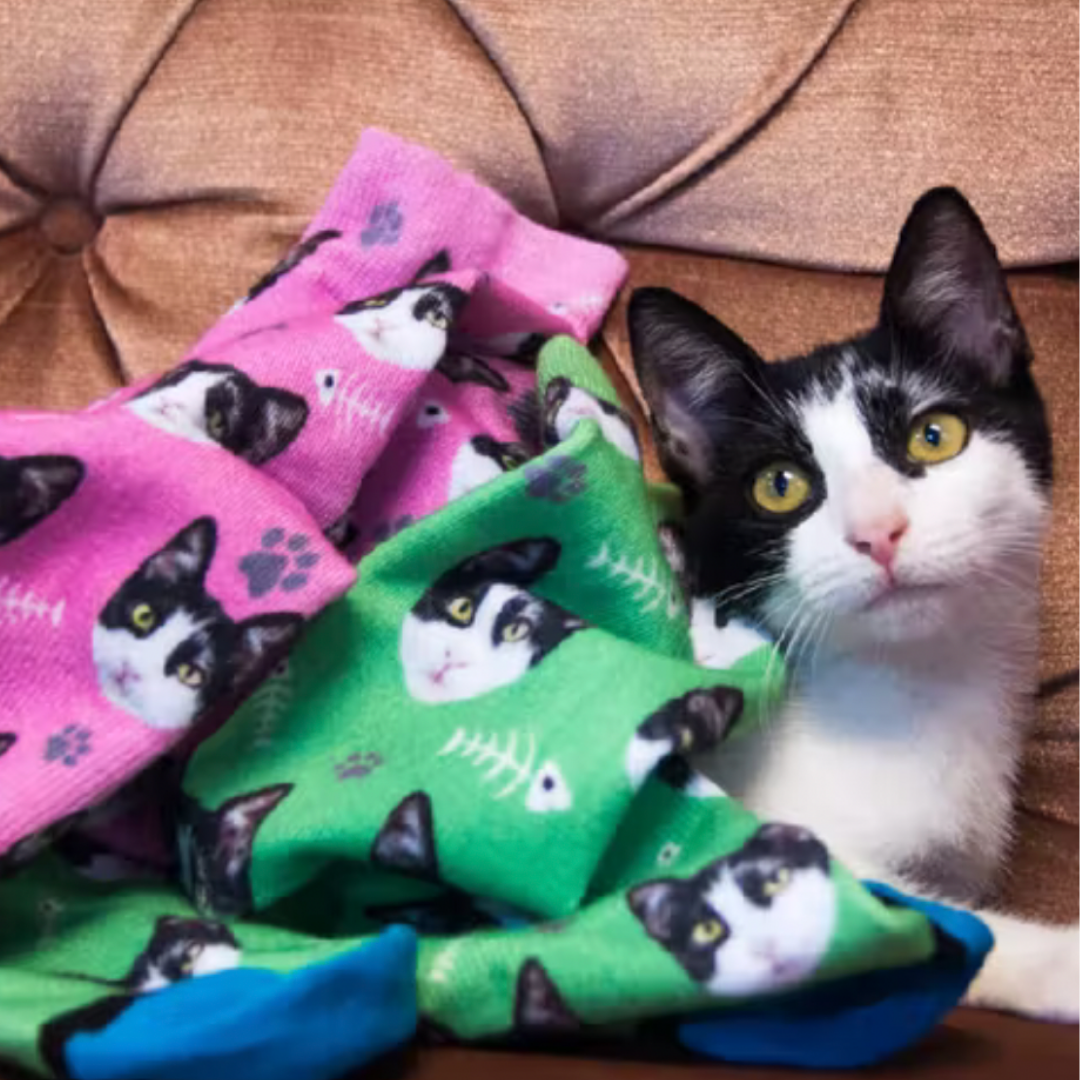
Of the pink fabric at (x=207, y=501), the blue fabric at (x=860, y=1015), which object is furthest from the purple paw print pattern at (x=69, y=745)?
the blue fabric at (x=860, y=1015)

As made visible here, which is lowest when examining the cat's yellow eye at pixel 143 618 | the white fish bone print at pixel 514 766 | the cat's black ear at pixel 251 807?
the cat's black ear at pixel 251 807

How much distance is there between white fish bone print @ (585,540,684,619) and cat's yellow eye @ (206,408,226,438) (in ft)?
0.69

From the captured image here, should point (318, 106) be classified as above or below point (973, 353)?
above

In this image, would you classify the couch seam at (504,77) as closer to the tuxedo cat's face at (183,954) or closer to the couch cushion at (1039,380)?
the couch cushion at (1039,380)

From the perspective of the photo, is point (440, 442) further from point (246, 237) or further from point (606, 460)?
Answer: point (246, 237)

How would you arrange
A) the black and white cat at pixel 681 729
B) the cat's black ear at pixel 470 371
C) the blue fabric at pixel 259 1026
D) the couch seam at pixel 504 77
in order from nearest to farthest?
the blue fabric at pixel 259 1026, the black and white cat at pixel 681 729, the cat's black ear at pixel 470 371, the couch seam at pixel 504 77

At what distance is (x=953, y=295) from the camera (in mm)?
902

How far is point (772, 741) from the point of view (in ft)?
2.84

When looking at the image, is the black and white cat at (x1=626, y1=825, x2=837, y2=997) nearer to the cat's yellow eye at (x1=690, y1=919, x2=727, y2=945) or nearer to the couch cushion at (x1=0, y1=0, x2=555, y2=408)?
the cat's yellow eye at (x1=690, y1=919, x2=727, y2=945)

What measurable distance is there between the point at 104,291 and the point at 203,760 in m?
0.49

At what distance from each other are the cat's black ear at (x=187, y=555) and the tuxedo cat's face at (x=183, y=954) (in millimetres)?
169

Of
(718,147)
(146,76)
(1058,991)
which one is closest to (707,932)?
(1058,991)

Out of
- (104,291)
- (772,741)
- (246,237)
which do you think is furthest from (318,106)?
(772,741)

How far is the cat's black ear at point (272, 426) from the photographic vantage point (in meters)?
0.81
